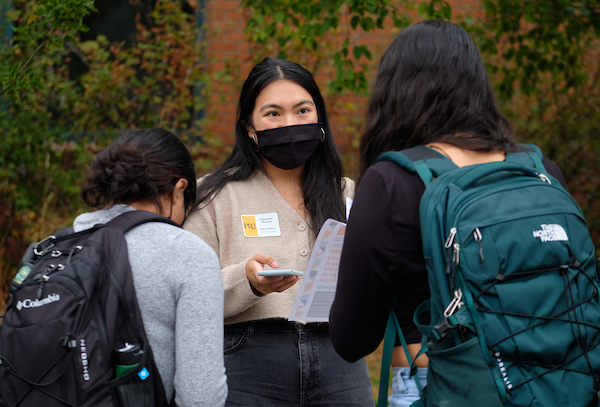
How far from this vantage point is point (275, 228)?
217cm

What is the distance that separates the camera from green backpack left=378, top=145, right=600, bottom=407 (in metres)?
1.21

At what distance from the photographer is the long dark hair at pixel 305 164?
225cm

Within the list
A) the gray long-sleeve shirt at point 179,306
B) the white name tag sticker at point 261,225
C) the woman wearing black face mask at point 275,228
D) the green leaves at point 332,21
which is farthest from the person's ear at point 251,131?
the green leaves at point 332,21

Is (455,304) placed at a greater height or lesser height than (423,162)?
lesser

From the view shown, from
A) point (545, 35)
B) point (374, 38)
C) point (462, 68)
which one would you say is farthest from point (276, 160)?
point (374, 38)

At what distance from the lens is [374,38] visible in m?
6.13

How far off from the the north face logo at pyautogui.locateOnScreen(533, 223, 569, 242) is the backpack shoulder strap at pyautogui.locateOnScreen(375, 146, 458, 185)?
0.80 ft

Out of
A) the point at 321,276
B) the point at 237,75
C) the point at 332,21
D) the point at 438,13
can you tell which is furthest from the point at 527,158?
the point at 237,75

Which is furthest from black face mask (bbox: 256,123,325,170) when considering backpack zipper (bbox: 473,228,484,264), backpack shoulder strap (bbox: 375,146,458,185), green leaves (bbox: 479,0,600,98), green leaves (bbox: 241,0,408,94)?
green leaves (bbox: 479,0,600,98)

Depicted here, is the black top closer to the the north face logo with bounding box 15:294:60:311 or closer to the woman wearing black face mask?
the woman wearing black face mask

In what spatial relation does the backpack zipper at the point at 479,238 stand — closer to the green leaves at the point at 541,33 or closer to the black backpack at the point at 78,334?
the black backpack at the point at 78,334

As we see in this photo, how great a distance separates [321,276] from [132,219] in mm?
588

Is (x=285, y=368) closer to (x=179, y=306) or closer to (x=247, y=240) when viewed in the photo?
(x=247, y=240)

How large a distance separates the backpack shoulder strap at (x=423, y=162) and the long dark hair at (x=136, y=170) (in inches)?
26.4
